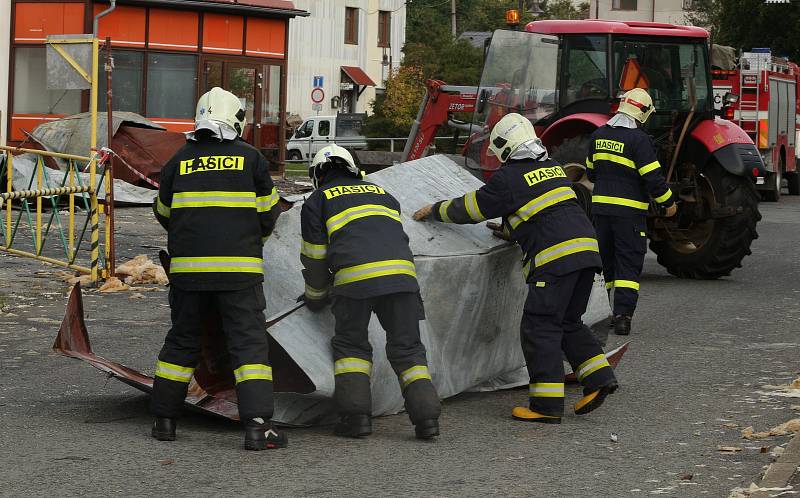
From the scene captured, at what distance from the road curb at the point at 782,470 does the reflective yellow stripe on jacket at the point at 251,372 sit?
2.30 metres

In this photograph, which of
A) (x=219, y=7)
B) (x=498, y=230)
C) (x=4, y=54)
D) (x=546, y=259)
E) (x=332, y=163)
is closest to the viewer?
(x=332, y=163)

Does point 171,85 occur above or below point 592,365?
above

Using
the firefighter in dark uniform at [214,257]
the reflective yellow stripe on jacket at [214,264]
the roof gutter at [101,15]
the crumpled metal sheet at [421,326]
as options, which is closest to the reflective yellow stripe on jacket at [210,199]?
the firefighter in dark uniform at [214,257]

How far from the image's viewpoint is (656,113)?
45.5 ft

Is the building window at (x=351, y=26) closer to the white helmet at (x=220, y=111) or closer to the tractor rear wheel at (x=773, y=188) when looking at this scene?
the tractor rear wheel at (x=773, y=188)

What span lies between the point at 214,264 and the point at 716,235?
319 inches

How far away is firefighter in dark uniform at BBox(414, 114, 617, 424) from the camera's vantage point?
7.01 meters

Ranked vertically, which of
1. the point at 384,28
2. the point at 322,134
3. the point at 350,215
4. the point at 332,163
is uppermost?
the point at 384,28

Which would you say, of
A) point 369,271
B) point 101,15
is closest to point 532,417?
point 369,271

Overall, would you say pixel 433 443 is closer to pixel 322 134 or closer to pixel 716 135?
pixel 716 135

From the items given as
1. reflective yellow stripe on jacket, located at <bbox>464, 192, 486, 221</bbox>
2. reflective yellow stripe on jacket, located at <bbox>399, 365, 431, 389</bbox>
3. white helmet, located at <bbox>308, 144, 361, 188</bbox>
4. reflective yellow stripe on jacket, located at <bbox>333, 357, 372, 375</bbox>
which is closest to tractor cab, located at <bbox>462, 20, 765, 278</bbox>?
reflective yellow stripe on jacket, located at <bbox>464, 192, 486, 221</bbox>

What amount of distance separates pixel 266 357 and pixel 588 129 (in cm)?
780

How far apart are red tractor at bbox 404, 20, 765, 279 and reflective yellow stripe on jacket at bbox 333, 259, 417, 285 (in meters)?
6.68

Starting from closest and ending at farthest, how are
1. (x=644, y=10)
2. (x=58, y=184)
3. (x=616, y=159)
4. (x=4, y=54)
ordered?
(x=616, y=159), (x=58, y=184), (x=4, y=54), (x=644, y=10)
